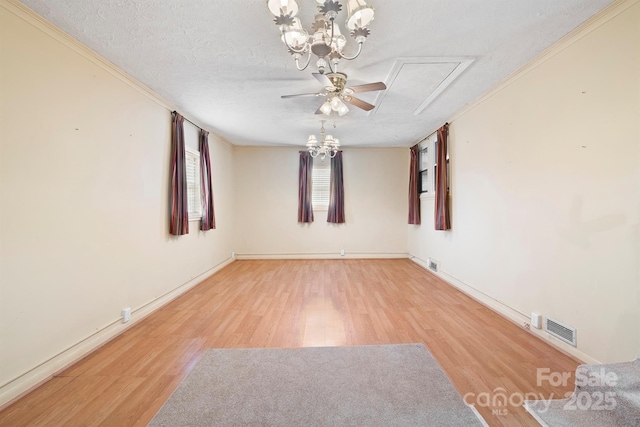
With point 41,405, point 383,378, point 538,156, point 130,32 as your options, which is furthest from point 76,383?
point 538,156

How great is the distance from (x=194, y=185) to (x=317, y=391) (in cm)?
376

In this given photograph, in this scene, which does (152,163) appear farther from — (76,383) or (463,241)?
(463,241)

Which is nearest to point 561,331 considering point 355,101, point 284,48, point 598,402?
point 598,402

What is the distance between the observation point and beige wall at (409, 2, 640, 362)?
1696 millimetres

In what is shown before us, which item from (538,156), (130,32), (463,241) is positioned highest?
(130,32)

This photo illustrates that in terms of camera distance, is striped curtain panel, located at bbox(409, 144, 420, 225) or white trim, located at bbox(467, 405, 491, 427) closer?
white trim, located at bbox(467, 405, 491, 427)

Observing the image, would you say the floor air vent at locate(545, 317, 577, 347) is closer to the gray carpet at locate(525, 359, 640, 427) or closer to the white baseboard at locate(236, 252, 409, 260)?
the gray carpet at locate(525, 359, 640, 427)

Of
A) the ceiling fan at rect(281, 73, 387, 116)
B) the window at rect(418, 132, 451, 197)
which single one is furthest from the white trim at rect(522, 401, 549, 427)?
the window at rect(418, 132, 451, 197)

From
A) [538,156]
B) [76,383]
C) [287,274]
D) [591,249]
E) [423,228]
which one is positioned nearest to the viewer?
[76,383]

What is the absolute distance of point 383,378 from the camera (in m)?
1.79

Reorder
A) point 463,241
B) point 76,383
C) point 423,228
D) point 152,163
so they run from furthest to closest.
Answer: point 423,228, point 463,241, point 152,163, point 76,383

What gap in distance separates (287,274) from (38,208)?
11.3ft

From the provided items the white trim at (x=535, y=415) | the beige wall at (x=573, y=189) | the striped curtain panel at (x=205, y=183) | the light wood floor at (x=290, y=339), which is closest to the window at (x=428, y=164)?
the beige wall at (x=573, y=189)

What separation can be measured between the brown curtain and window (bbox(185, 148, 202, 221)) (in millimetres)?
549
